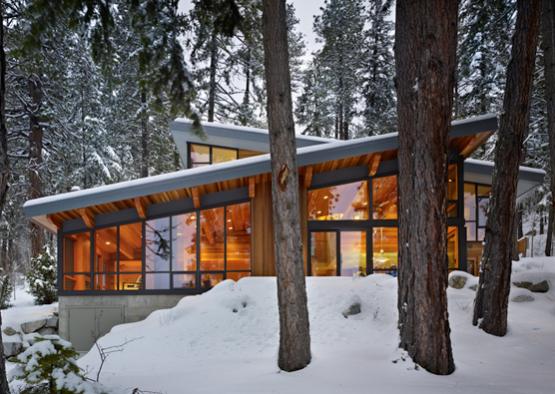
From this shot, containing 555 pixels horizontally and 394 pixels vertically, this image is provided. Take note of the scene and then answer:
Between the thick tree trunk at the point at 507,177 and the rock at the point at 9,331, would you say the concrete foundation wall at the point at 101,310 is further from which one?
the thick tree trunk at the point at 507,177

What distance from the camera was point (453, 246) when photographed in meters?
11.6

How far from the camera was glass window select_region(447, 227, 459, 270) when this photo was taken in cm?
1147

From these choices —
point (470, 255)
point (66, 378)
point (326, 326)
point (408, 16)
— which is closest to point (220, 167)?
point (326, 326)

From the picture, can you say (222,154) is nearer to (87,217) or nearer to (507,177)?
(87,217)

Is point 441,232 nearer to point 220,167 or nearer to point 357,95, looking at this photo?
point 220,167

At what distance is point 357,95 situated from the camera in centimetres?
2241

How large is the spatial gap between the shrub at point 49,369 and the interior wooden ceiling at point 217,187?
7021 millimetres

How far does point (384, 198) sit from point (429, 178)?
6896 millimetres

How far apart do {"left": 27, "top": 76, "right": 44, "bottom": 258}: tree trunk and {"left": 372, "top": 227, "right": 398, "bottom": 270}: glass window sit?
11508 millimetres

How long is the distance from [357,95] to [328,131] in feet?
11.8

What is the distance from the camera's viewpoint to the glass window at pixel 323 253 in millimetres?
11266

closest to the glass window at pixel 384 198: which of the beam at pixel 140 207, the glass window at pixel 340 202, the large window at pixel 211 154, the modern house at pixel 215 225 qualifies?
the modern house at pixel 215 225

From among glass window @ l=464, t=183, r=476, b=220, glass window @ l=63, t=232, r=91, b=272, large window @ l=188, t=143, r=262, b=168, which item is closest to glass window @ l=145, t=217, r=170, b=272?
glass window @ l=63, t=232, r=91, b=272

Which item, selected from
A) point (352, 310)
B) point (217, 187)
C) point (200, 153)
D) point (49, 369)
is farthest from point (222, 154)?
point (49, 369)
